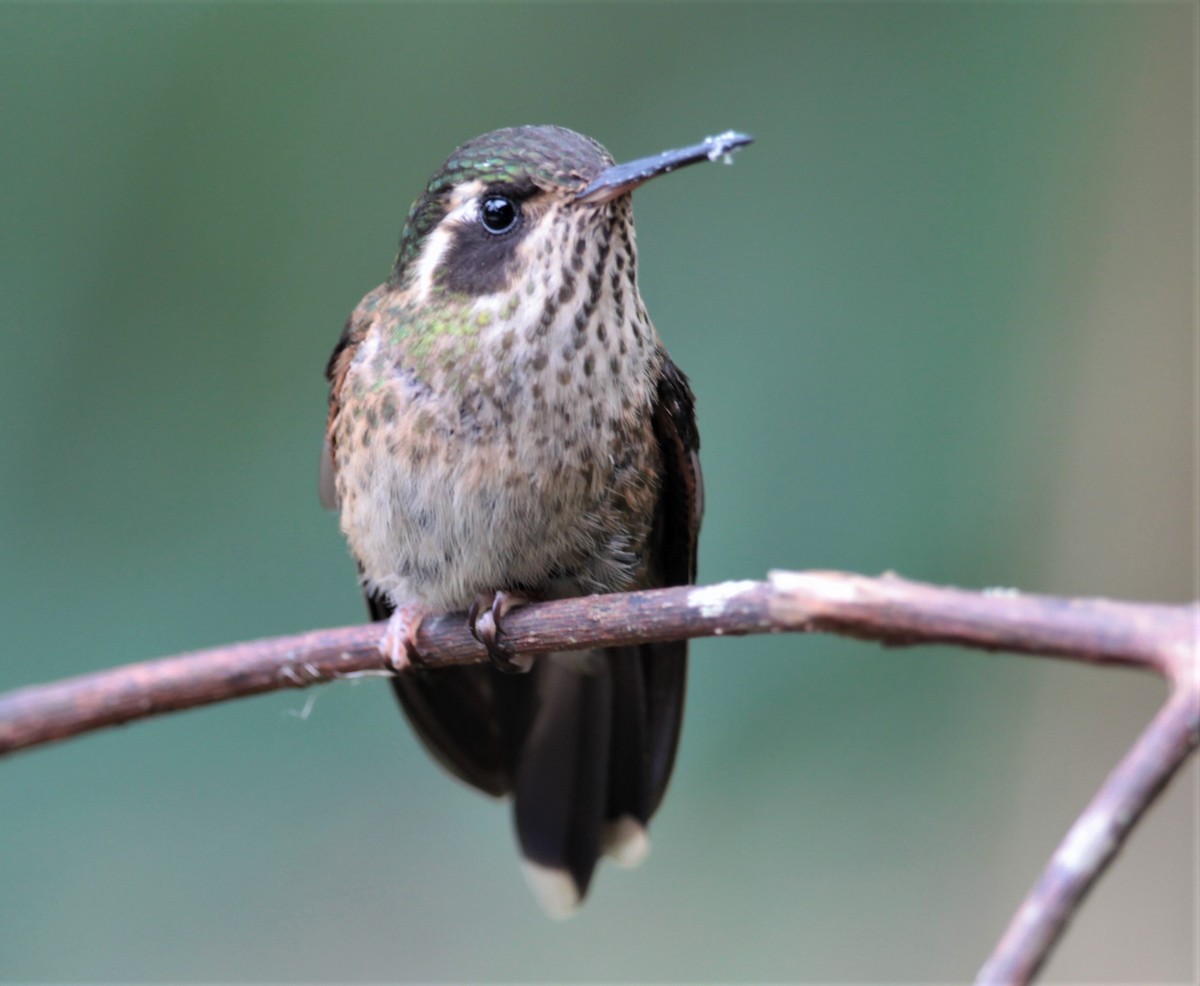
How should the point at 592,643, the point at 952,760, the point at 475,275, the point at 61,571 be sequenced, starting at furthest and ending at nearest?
the point at 952,760 < the point at 61,571 < the point at 475,275 < the point at 592,643

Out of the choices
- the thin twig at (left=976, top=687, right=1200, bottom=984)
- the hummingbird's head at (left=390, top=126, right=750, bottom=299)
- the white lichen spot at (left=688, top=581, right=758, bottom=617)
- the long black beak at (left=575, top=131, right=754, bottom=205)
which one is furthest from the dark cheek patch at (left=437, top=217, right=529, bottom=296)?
the thin twig at (left=976, top=687, right=1200, bottom=984)

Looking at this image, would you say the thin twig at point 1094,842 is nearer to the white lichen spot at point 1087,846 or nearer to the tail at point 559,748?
the white lichen spot at point 1087,846

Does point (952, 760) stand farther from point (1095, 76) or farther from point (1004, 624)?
point (1004, 624)

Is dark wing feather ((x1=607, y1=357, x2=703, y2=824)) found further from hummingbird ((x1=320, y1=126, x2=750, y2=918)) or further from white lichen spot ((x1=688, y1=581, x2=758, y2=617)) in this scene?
white lichen spot ((x1=688, y1=581, x2=758, y2=617))

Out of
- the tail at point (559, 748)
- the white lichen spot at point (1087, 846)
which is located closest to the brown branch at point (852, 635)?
the white lichen spot at point (1087, 846)

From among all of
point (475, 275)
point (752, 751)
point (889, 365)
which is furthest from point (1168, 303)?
point (475, 275)

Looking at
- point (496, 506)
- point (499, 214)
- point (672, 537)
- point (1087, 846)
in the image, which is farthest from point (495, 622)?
point (1087, 846)

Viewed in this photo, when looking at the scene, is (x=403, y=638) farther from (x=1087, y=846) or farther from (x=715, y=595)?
(x=1087, y=846)
